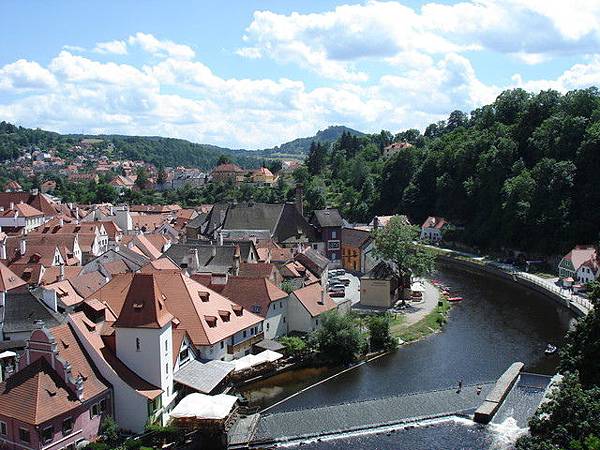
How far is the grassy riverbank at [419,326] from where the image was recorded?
47412mm

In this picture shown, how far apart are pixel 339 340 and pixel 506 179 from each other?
66.7 meters

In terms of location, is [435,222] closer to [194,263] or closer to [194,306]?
[194,263]

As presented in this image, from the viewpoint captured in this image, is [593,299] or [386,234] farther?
[386,234]

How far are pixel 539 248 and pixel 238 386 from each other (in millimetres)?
55823

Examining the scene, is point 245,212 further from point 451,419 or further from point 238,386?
point 451,419

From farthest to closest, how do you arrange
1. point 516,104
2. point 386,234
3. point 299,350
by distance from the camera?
point 516,104 < point 386,234 < point 299,350

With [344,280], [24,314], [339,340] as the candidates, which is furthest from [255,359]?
[344,280]

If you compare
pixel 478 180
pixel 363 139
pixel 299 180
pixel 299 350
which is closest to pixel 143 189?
pixel 299 180

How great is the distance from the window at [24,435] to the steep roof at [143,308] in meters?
6.24

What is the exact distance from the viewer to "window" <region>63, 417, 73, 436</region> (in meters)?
27.0

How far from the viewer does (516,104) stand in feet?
400

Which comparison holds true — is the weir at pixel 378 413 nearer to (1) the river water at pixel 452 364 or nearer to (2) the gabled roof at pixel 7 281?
(1) the river water at pixel 452 364

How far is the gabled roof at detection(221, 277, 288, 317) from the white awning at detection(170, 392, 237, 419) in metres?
12.0

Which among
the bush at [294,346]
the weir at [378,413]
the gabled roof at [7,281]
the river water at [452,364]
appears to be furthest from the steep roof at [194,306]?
the gabled roof at [7,281]
